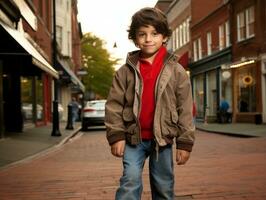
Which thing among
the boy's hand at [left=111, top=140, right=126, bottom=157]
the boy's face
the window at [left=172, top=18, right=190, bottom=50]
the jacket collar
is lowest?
the boy's hand at [left=111, top=140, right=126, bottom=157]

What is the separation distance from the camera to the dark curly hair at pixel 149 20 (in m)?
4.27

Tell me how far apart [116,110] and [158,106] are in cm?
34

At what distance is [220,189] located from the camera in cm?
725

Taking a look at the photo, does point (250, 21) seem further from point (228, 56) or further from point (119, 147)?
point (119, 147)

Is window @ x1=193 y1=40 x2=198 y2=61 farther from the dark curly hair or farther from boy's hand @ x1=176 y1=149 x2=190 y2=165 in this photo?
boy's hand @ x1=176 y1=149 x2=190 y2=165

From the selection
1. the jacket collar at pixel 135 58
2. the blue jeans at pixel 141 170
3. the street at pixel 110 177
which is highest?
the jacket collar at pixel 135 58

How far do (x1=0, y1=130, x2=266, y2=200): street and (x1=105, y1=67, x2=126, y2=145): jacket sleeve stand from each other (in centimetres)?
266

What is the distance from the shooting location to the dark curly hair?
168 inches

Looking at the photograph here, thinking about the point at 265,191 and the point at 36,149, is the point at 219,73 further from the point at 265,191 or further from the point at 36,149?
the point at 265,191

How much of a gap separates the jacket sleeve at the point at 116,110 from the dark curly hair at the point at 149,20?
369 millimetres

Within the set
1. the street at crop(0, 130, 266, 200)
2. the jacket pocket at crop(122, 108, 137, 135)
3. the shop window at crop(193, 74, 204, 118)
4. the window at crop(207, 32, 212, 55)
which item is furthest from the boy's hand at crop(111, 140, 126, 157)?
the shop window at crop(193, 74, 204, 118)

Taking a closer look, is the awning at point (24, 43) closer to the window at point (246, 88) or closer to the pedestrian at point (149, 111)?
the pedestrian at point (149, 111)

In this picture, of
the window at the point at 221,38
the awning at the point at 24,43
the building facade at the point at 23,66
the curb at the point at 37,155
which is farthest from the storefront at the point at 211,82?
the awning at the point at 24,43

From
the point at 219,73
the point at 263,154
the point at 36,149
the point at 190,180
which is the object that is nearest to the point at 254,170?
the point at 190,180
